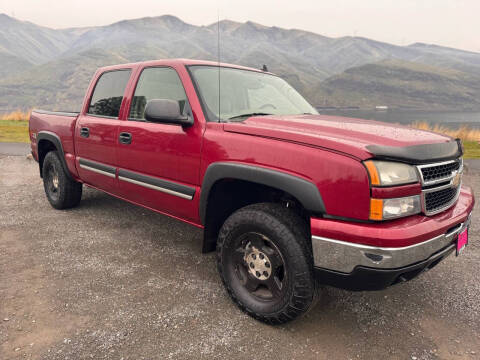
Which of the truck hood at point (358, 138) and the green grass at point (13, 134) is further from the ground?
the truck hood at point (358, 138)

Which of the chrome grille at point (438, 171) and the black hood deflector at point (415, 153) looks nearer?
the black hood deflector at point (415, 153)

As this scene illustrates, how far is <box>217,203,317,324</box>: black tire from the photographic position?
2.06m

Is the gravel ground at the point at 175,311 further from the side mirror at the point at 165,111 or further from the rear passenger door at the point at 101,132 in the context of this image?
the side mirror at the point at 165,111

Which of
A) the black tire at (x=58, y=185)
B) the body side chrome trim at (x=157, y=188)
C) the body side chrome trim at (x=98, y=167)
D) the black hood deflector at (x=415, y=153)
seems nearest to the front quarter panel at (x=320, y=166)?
the black hood deflector at (x=415, y=153)

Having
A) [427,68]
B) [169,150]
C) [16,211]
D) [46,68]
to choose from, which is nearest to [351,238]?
[169,150]

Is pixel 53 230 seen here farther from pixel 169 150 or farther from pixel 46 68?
pixel 46 68

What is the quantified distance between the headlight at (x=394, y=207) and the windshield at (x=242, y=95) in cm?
133

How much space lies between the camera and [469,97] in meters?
147

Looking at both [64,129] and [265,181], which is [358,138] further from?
[64,129]

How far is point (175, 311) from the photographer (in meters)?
2.44

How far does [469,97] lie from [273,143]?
17970 centimetres

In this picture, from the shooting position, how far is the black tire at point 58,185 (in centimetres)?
443

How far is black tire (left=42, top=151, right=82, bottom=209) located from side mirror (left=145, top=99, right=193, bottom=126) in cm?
247

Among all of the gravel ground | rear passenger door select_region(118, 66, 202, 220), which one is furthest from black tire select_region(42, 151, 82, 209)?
rear passenger door select_region(118, 66, 202, 220)
